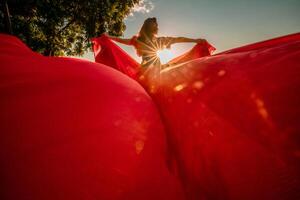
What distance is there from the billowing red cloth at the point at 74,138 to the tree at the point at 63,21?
6963 millimetres

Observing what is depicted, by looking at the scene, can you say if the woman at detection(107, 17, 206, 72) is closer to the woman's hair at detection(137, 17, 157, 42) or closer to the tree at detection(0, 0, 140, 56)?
the woman's hair at detection(137, 17, 157, 42)

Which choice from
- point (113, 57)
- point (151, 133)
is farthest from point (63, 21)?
point (151, 133)

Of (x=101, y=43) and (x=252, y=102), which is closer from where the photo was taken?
(x=252, y=102)

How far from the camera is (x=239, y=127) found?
0.67 m

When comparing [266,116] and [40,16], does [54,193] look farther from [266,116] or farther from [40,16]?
[40,16]

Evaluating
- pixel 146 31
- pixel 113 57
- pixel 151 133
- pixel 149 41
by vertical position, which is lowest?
pixel 151 133

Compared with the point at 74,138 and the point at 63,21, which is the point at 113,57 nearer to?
the point at 74,138

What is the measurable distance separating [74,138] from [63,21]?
319 inches

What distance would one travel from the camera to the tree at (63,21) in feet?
21.2

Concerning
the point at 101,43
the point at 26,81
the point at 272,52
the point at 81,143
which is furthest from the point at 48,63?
the point at 101,43

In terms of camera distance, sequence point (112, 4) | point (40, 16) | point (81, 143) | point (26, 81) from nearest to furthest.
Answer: point (81, 143), point (26, 81), point (40, 16), point (112, 4)

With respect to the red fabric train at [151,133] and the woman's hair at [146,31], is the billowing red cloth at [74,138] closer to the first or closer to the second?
the red fabric train at [151,133]

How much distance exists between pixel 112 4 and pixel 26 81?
25.1 ft

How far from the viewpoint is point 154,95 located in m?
1.16
